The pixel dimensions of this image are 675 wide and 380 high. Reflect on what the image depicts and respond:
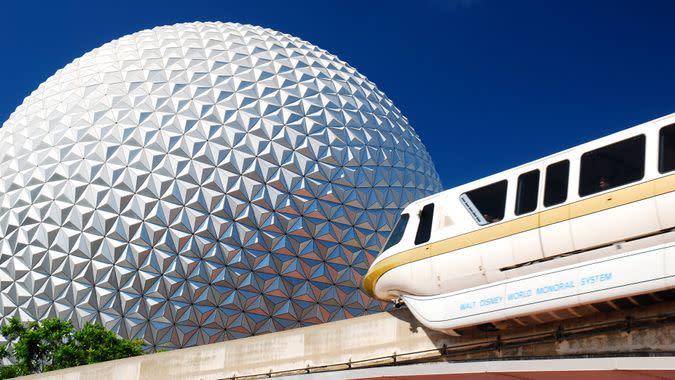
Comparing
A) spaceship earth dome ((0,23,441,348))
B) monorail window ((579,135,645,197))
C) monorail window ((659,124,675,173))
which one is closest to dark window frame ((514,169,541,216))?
monorail window ((579,135,645,197))

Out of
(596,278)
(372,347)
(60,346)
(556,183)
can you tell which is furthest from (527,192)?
(60,346)

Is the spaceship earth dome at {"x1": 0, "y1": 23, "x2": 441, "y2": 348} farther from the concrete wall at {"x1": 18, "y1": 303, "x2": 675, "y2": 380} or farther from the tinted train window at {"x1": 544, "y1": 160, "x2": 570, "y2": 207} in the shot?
the tinted train window at {"x1": 544, "y1": 160, "x2": 570, "y2": 207}

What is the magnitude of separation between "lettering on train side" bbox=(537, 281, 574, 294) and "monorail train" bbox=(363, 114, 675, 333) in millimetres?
13

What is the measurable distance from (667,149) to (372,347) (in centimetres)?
558

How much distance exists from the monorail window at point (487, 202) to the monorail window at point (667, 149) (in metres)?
2.29

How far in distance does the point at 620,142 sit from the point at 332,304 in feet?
68.2

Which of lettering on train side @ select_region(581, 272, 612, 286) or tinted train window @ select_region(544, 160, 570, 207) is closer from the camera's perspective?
lettering on train side @ select_region(581, 272, 612, 286)

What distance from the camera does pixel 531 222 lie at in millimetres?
9969

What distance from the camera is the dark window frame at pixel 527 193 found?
10159 mm

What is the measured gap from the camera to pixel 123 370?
16.2m

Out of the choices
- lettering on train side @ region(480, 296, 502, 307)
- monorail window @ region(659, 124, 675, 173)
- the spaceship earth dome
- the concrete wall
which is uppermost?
the spaceship earth dome

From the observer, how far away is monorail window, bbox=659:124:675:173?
8672mm

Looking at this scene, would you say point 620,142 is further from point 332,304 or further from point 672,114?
point 332,304

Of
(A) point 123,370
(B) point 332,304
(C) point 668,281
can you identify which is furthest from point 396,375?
(B) point 332,304
